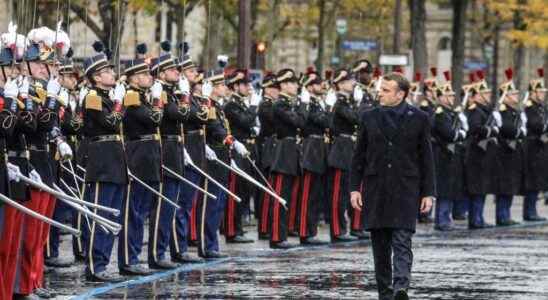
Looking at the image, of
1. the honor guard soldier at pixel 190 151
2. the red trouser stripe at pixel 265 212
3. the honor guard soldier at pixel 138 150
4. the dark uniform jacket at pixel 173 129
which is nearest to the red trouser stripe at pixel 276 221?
the red trouser stripe at pixel 265 212

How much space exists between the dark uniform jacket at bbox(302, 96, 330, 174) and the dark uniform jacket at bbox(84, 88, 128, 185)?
208 inches

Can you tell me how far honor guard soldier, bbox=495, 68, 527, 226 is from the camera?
1006 inches

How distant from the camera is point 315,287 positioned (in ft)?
52.7

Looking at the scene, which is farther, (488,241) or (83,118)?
(488,241)

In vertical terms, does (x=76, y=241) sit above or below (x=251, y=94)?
below

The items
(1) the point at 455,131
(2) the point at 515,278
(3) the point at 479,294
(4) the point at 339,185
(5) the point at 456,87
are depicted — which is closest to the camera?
(3) the point at 479,294

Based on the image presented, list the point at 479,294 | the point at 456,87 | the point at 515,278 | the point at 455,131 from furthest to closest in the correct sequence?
the point at 456,87
the point at 455,131
the point at 515,278
the point at 479,294

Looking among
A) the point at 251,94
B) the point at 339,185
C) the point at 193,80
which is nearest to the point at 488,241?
the point at 339,185

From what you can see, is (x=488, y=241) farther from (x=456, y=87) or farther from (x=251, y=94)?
(x=456, y=87)

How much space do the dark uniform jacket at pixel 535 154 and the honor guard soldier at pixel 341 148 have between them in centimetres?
489

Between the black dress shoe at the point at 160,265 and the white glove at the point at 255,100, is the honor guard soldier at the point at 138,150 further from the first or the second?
the white glove at the point at 255,100

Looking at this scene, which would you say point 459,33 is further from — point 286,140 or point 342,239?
point 286,140

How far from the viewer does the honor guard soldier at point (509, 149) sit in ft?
83.9

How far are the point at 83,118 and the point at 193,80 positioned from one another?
2.28m
